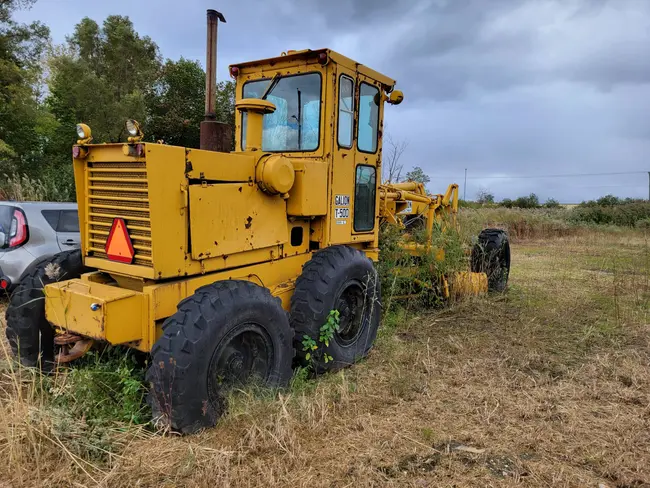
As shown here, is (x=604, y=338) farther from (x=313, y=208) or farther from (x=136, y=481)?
(x=136, y=481)

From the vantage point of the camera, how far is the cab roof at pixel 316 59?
4389 mm

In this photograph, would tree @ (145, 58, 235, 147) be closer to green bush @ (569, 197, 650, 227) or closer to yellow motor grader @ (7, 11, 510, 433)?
yellow motor grader @ (7, 11, 510, 433)

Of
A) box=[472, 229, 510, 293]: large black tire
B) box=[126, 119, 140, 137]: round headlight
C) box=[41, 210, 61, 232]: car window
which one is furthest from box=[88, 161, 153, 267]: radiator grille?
box=[472, 229, 510, 293]: large black tire

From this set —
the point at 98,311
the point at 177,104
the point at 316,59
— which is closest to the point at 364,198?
the point at 316,59

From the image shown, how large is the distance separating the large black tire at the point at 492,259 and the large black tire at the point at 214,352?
466cm

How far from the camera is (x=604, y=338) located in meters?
5.33

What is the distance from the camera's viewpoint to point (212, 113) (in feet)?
15.8

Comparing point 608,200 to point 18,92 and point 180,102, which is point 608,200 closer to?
point 180,102

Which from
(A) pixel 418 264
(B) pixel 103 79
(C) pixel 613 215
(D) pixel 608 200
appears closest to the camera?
(A) pixel 418 264

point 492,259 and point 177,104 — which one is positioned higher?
point 177,104

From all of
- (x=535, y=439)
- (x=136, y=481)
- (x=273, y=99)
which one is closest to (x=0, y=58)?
(x=273, y=99)

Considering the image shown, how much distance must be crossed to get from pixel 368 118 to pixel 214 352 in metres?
3.07

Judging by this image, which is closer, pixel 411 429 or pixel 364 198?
pixel 411 429

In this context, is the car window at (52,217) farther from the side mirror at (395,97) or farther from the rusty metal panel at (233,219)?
the side mirror at (395,97)
